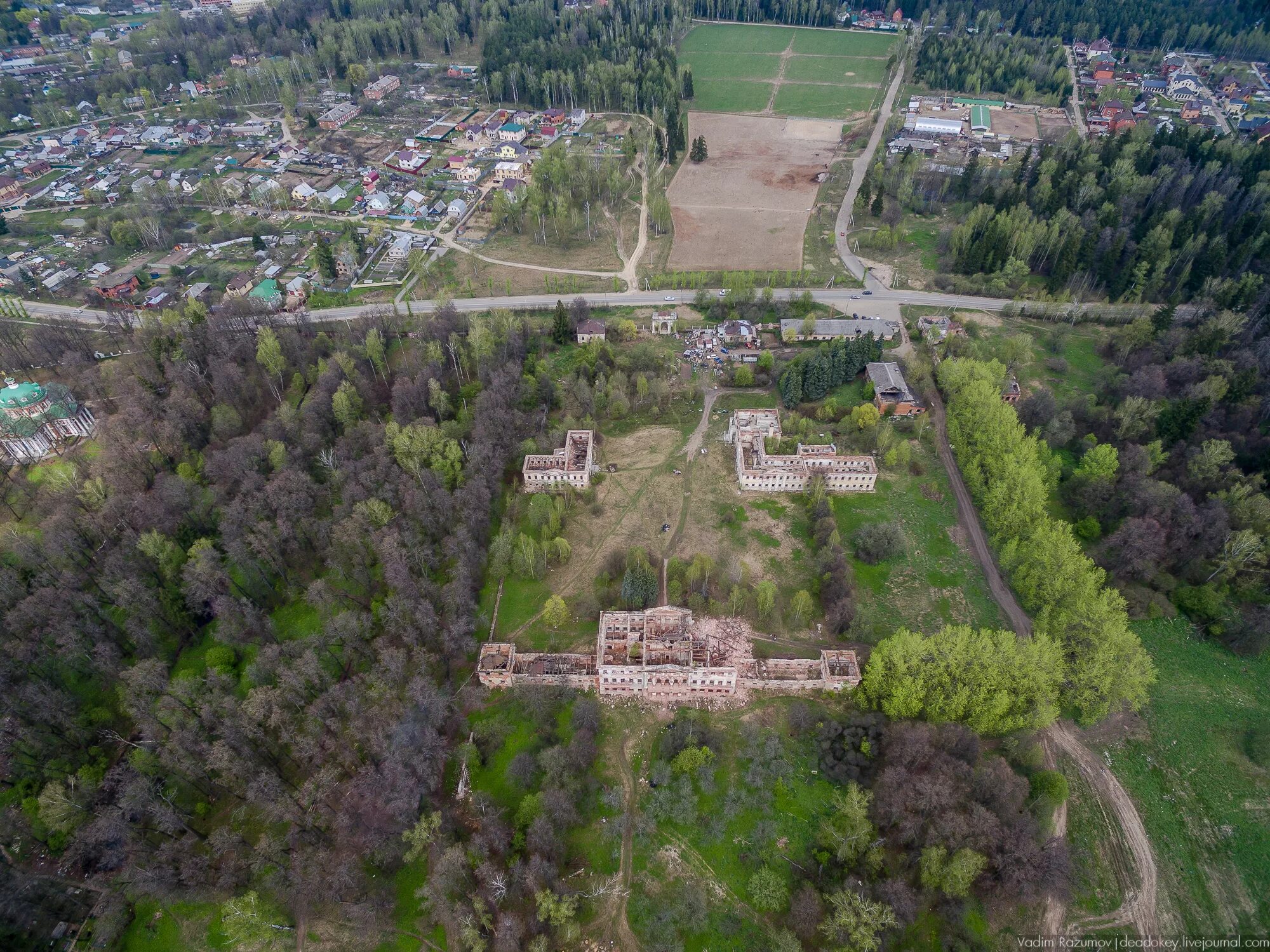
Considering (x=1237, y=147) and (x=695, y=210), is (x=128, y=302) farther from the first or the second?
(x=1237, y=147)

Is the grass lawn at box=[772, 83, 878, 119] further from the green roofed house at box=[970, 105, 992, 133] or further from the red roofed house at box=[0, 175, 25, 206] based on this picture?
the red roofed house at box=[0, 175, 25, 206]

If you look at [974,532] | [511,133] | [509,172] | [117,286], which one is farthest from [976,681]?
[511,133]

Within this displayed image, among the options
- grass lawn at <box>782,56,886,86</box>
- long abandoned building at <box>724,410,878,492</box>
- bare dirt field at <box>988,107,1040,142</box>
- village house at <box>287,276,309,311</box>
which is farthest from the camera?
grass lawn at <box>782,56,886,86</box>

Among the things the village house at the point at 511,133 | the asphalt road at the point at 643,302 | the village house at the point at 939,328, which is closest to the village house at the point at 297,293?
the asphalt road at the point at 643,302

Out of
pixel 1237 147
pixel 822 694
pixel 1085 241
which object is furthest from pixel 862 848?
pixel 1237 147

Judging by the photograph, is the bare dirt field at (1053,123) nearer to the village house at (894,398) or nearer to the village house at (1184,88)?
the village house at (1184,88)

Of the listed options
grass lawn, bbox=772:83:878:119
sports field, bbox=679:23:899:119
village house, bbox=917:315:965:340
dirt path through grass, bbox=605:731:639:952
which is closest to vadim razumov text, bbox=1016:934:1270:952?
dirt path through grass, bbox=605:731:639:952
